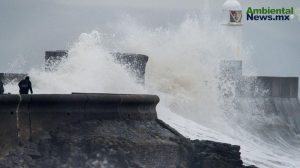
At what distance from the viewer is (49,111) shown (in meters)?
11.5

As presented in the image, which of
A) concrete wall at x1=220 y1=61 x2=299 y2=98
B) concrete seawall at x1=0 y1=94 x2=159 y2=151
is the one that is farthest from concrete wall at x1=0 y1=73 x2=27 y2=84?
concrete wall at x1=220 y1=61 x2=299 y2=98

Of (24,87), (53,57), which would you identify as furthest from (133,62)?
(24,87)

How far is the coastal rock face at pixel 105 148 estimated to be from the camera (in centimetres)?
1123

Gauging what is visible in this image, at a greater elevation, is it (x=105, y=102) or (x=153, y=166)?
(x=105, y=102)

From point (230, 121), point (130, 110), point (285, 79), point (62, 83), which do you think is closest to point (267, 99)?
point (285, 79)

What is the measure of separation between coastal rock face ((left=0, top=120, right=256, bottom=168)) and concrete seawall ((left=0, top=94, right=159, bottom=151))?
86 mm

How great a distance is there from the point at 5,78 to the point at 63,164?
478 cm

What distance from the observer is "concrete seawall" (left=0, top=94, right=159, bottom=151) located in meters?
11.2

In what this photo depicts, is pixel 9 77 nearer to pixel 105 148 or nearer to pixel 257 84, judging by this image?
pixel 105 148

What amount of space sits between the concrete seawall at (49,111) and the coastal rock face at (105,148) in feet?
0.28

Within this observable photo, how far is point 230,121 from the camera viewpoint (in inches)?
913

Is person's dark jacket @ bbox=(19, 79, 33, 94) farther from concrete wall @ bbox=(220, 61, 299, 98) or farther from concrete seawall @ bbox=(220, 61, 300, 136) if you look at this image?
concrete wall @ bbox=(220, 61, 299, 98)

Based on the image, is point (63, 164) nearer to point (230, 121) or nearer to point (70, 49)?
point (70, 49)

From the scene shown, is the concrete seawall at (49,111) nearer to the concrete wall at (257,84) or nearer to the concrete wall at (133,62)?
the concrete wall at (133,62)
